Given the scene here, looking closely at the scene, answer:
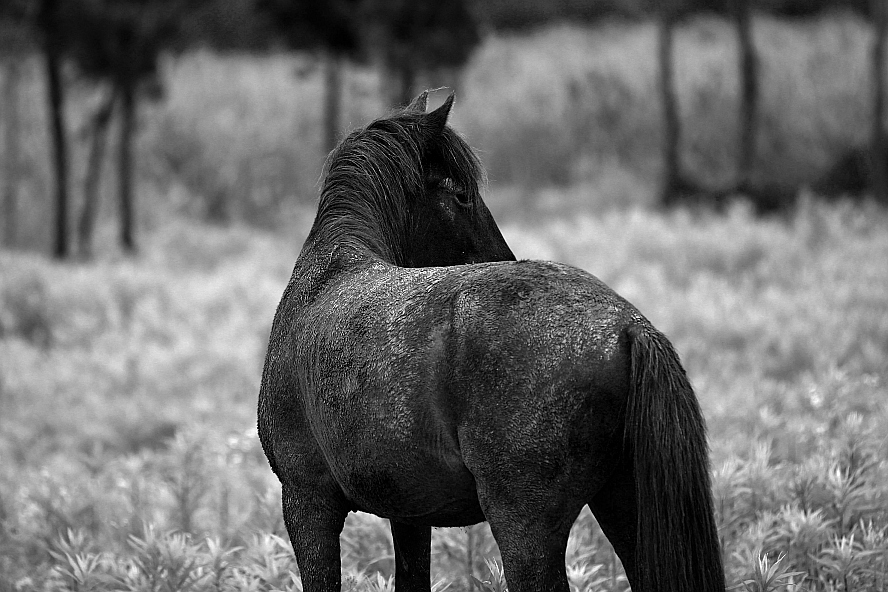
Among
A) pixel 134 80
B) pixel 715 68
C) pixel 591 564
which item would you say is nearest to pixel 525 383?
pixel 591 564

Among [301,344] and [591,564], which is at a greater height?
[301,344]

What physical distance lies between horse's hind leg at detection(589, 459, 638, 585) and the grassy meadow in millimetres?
844

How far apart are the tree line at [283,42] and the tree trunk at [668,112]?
2 centimetres

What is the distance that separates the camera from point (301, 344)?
3.32 meters

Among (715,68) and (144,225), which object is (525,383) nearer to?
(144,225)

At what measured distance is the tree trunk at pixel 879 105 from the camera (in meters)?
17.5

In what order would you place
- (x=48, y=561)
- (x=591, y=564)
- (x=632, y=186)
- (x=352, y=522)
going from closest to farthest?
(x=591, y=564) → (x=352, y=522) → (x=48, y=561) → (x=632, y=186)

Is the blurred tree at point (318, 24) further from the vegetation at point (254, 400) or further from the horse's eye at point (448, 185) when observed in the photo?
the horse's eye at point (448, 185)

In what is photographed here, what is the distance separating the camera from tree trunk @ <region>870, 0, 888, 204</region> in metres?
17.5

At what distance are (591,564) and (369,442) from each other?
6.65 feet

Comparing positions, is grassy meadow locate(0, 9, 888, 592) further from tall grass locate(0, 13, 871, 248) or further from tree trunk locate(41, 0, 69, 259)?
tree trunk locate(41, 0, 69, 259)

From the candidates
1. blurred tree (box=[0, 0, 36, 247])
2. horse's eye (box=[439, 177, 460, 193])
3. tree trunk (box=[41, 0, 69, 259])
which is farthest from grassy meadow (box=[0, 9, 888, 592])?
blurred tree (box=[0, 0, 36, 247])

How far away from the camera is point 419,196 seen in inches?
140

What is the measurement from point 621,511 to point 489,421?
489 millimetres
